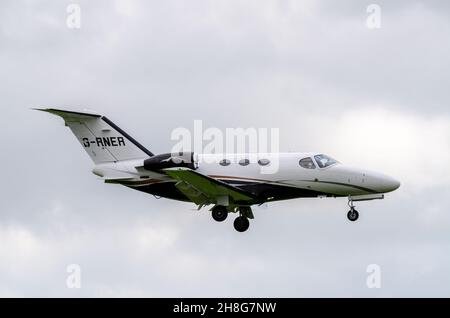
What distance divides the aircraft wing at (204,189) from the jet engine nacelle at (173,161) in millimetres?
440

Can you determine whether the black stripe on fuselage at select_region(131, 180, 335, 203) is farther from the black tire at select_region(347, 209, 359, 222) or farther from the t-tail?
the t-tail

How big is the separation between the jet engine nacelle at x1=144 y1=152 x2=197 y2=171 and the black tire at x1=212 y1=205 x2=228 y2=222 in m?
2.02

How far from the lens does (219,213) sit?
56438 millimetres

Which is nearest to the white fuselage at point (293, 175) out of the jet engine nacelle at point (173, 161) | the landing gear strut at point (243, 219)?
the jet engine nacelle at point (173, 161)

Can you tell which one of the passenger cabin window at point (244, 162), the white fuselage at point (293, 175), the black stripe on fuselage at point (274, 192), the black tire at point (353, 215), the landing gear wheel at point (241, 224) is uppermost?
the passenger cabin window at point (244, 162)

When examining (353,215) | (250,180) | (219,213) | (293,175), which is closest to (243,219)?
(219,213)

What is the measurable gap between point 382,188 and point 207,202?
767cm

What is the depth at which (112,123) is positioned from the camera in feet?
194

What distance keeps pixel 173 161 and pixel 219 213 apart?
306 cm

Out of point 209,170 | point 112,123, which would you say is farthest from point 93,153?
point 209,170

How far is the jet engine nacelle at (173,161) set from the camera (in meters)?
55.9

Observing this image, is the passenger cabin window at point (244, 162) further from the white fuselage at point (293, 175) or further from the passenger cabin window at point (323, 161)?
the passenger cabin window at point (323, 161)

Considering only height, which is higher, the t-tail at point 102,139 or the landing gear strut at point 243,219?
the t-tail at point 102,139

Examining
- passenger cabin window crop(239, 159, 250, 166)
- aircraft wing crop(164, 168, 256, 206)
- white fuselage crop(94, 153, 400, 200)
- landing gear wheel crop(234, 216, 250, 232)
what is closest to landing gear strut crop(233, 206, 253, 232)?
landing gear wheel crop(234, 216, 250, 232)
